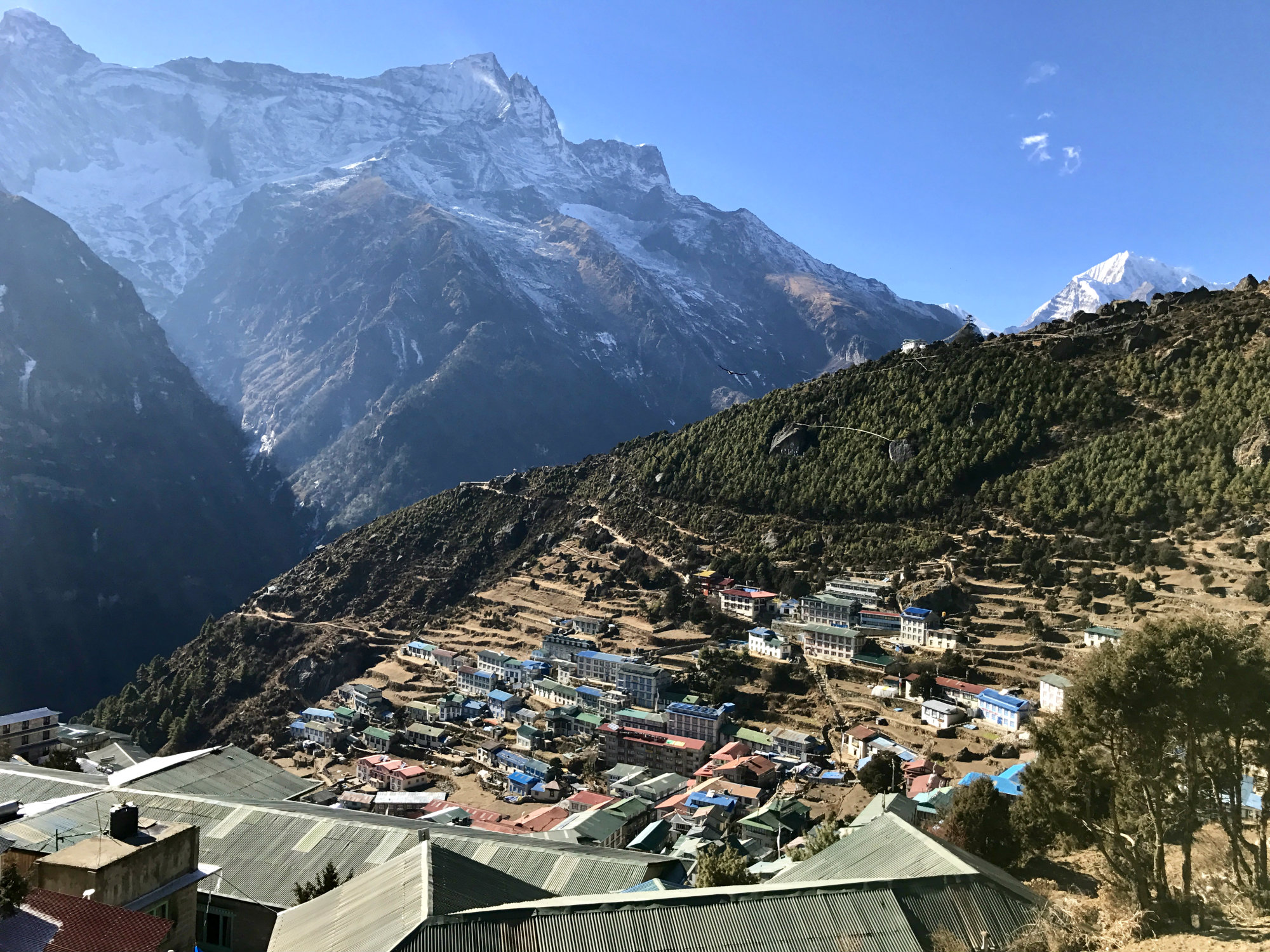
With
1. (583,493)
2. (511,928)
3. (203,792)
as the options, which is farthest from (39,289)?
(511,928)

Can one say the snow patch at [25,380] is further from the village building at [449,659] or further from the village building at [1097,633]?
the village building at [1097,633]

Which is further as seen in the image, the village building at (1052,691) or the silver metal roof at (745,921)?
the village building at (1052,691)

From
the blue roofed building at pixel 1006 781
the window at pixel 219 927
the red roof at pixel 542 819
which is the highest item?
the blue roofed building at pixel 1006 781

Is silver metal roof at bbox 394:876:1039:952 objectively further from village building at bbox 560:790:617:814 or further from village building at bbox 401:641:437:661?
village building at bbox 401:641:437:661

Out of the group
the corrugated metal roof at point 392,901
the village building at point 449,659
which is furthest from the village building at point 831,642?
the corrugated metal roof at point 392,901

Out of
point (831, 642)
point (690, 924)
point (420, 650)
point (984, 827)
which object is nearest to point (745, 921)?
point (690, 924)

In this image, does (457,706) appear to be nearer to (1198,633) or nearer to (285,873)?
(285,873)
